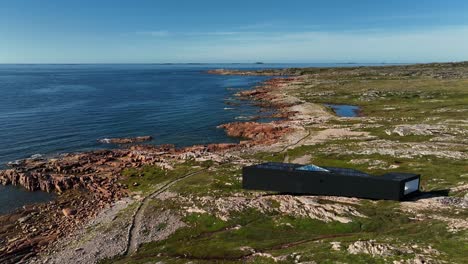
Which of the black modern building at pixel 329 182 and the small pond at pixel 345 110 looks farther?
the small pond at pixel 345 110

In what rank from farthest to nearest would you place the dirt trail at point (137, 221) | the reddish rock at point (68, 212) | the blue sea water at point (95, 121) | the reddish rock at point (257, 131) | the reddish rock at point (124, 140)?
the reddish rock at point (124, 140) < the reddish rock at point (257, 131) < the blue sea water at point (95, 121) < the reddish rock at point (68, 212) < the dirt trail at point (137, 221)

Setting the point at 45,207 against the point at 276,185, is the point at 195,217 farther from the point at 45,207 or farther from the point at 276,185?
the point at 45,207

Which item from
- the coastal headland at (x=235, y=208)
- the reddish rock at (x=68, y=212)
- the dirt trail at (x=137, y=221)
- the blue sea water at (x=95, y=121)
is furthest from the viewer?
the blue sea water at (x=95, y=121)

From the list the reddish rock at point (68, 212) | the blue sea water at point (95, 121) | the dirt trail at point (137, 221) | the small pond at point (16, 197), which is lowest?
the small pond at point (16, 197)

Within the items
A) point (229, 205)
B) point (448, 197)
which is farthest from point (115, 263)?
point (448, 197)

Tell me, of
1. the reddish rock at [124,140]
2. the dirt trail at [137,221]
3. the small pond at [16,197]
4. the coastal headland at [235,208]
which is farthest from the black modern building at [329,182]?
the reddish rock at [124,140]

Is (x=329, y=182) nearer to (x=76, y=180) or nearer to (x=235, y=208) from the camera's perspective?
(x=235, y=208)

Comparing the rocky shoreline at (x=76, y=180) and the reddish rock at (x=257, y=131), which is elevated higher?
the reddish rock at (x=257, y=131)

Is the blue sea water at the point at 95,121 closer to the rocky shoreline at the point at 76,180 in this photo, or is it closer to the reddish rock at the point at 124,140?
the reddish rock at the point at 124,140
